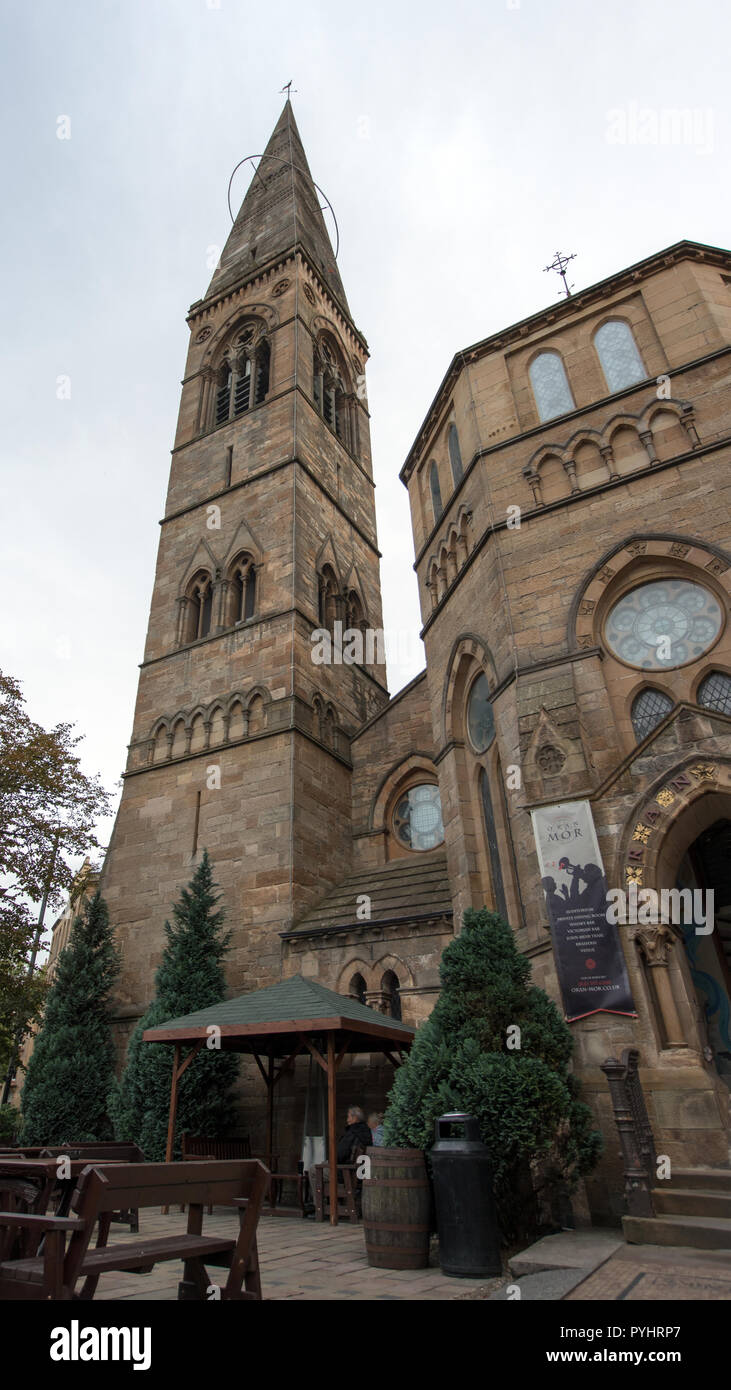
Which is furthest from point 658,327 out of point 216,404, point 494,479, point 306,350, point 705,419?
point 216,404

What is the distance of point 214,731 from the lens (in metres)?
17.9

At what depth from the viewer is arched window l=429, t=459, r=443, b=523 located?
586 inches

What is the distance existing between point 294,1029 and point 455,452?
10217mm

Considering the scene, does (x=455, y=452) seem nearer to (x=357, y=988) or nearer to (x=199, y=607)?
(x=199, y=607)

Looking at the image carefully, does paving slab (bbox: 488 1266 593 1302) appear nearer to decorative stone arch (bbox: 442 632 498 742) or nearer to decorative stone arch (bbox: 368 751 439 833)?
decorative stone arch (bbox: 442 632 498 742)

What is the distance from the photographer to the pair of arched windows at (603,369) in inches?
472

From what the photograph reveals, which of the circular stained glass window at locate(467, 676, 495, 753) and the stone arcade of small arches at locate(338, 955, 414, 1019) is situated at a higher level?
the circular stained glass window at locate(467, 676, 495, 753)

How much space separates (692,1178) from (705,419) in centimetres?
904

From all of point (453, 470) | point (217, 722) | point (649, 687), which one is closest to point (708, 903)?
point (649, 687)

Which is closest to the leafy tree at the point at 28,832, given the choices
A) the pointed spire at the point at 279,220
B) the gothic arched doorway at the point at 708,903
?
the gothic arched doorway at the point at 708,903

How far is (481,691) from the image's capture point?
12445 mm

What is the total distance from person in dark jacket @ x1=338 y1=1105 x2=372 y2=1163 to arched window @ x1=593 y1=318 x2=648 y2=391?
36.1ft

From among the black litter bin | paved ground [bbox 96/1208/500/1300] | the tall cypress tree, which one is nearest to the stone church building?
the tall cypress tree

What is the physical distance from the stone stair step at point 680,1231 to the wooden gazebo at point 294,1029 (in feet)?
12.8
